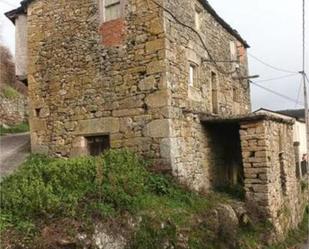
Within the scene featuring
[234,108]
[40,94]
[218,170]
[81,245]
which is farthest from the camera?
[234,108]

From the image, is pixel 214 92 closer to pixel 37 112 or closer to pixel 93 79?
pixel 93 79

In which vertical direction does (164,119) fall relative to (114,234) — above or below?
above

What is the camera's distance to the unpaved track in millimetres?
9797

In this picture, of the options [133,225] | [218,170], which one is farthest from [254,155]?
[133,225]

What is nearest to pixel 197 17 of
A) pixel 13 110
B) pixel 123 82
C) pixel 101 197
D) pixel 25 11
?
pixel 123 82

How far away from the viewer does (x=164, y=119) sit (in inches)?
367

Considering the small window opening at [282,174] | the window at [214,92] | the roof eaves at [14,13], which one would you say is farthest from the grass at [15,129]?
the small window opening at [282,174]

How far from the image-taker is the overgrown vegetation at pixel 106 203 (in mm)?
6316

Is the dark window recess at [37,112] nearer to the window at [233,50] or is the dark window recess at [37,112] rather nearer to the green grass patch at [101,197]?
the green grass patch at [101,197]

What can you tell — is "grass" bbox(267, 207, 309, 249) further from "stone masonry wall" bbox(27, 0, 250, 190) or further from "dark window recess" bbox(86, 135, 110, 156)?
"dark window recess" bbox(86, 135, 110, 156)

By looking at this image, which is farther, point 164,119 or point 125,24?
point 125,24

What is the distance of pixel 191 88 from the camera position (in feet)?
35.6

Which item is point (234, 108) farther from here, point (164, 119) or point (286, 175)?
point (164, 119)

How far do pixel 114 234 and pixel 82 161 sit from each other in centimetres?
208
